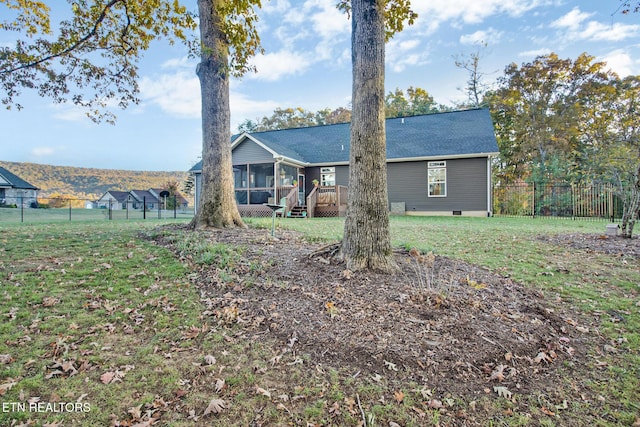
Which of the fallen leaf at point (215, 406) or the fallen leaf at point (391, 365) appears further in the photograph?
the fallen leaf at point (391, 365)

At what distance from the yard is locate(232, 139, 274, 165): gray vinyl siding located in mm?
11956

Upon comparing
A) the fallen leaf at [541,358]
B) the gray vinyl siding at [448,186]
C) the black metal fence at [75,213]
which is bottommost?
the fallen leaf at [541,358]

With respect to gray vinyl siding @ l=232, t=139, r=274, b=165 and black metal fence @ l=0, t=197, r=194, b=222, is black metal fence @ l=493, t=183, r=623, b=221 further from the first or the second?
black metal fence @ l=0, t=197, r=194, b=222

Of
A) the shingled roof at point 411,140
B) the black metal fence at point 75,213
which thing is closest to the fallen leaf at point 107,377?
the shingled roof at point 411,140

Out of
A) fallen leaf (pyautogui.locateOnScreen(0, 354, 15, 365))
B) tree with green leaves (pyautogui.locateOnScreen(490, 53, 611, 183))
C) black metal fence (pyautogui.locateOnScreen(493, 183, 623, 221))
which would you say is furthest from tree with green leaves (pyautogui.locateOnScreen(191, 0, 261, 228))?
tree with green leaves (pyautogui.locateOnScreen(490, 53, 611, 183))

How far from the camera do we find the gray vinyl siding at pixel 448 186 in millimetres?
15633

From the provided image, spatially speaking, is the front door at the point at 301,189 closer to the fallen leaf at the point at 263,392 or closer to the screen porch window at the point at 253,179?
the screen porch window at the point at 253,179

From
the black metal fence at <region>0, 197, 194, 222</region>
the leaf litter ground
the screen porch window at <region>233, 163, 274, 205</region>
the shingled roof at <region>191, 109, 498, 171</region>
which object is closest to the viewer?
the leaf litter ground

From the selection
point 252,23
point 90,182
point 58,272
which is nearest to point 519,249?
point 58,272

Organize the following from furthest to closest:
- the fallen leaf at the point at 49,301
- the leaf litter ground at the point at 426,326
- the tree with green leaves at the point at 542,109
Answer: the tree with green leaves at the point at 542,109, the fallen leaf at the point at 49,301, the leaf litter ground at the point at 426,326

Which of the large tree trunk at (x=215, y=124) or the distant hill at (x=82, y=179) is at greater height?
the distant hill at (x=82, y=179)

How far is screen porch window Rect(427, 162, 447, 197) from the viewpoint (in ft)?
53.3

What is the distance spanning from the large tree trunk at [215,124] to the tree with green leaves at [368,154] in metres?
4.38

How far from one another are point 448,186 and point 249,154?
35.0 ft
